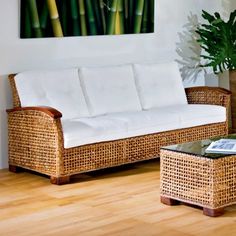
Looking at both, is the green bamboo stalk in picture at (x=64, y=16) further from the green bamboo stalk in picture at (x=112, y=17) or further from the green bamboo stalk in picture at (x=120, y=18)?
the green bamboo stalk in picture at (x=120, y=18)

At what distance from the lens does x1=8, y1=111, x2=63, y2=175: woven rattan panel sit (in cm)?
500

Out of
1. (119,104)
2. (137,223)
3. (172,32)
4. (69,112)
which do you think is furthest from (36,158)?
(172,32)

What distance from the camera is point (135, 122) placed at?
214 inches

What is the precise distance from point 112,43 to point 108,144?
4.50 feet

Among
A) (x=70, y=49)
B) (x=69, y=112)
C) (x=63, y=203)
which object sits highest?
(x=70, y=49)

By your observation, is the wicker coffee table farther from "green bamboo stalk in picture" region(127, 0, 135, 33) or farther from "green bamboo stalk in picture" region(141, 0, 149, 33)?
"green bamboo stalk in picture" region(141, 0, 149, 33)

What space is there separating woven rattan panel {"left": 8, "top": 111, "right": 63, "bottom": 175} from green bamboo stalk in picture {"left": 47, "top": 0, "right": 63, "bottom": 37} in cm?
90

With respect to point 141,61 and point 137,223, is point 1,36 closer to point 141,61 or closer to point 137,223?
point 141,61

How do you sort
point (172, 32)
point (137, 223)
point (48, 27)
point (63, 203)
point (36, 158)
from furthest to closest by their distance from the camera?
1. point (172, 32)
2. point (48, 27)
3. point (36, 158)
4. point (63, 203)
5. point (137, 223)

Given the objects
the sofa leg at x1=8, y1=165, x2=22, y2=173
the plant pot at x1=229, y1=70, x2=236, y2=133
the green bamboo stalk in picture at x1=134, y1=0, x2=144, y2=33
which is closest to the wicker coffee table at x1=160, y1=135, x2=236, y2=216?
the sofa leg at x1=8, y1=165, x2=22, y2=173

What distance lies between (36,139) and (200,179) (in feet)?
5.18

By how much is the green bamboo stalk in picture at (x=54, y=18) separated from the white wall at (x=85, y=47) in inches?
2.7

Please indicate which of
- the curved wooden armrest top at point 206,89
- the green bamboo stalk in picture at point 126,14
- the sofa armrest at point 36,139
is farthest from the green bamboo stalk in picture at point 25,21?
the curved wooden armrest top at point 206,89

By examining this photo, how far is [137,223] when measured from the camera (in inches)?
158
